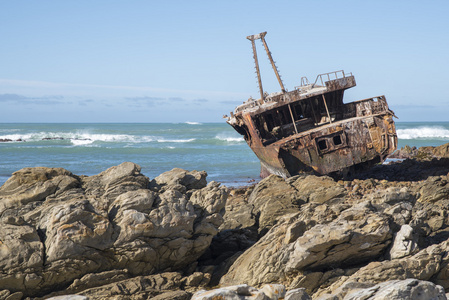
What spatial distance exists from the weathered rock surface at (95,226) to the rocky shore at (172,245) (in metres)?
0.02

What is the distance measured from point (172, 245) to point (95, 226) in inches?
63.2

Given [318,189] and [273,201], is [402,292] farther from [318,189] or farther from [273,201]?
[318,189]

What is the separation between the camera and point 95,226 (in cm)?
873

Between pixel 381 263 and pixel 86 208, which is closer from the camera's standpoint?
pixel 381 263

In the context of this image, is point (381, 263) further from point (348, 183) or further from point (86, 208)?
point (348, 183)

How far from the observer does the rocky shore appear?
8.24 m

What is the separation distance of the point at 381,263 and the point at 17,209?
23.6 ft

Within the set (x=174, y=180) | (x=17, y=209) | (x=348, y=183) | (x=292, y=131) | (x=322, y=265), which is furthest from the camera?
(x=292, y=131)

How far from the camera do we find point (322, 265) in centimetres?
870

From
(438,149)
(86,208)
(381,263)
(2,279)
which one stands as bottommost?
(438,149)

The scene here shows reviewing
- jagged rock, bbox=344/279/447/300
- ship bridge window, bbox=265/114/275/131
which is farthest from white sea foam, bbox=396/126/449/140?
jagged rock, bbox=344/279/447/300

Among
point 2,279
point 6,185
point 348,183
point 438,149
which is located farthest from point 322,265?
point 438,149

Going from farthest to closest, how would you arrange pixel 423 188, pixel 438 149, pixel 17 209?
pixel 438 149 → pixel 423 188 → pixel 17 209

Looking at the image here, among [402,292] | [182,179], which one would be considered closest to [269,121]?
[182,179]
